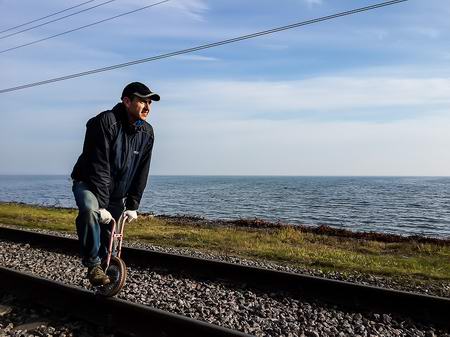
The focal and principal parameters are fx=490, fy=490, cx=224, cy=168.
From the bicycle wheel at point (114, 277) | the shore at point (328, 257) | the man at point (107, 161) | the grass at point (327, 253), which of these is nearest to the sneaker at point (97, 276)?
the man at point (107, 161)

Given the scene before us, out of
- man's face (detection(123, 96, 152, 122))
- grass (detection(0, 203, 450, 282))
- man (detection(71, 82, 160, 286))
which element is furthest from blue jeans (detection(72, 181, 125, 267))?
grass (detection(0, 203, 450, 282))

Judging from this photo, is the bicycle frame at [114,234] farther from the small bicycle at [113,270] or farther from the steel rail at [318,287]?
the steel rail at [318,287]

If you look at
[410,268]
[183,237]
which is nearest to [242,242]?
[183,237]

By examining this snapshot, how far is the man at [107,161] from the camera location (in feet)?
16.2

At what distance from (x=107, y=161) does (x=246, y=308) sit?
2.53 metres

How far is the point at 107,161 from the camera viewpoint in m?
4.98

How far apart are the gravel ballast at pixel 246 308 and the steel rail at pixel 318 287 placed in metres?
0.17

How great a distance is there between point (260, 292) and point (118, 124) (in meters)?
3.33

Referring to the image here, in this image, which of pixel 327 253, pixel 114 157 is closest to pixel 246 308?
pixel 114 157

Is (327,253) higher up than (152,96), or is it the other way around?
(152,96)

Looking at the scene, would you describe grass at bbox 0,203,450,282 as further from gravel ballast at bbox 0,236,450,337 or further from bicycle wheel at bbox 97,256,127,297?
bicycle wheel at bbox 97,256,127,297

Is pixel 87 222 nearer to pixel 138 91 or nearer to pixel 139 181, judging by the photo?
pixel 139 181

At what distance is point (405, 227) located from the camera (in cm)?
2995

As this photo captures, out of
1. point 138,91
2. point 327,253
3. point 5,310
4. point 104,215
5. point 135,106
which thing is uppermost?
point 138,91
